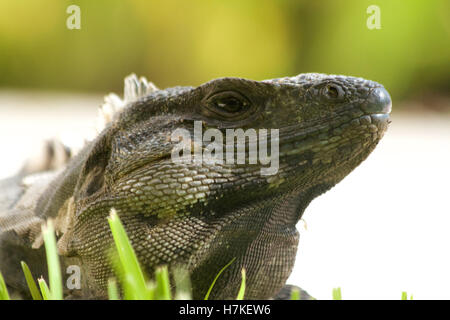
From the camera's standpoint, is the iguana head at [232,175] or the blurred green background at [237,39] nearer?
the iguana head at [232,175]

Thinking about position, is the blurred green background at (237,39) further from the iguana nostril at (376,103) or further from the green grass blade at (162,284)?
the green grass blade at (162,284)

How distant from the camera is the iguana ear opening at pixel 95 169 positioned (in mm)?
3590

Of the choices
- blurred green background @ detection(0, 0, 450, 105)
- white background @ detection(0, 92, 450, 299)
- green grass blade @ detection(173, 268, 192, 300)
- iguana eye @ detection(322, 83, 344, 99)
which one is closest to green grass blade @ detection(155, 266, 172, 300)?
green grass blade @ detection(173, 268, 192, 300)

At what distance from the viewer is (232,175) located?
3.26 metres

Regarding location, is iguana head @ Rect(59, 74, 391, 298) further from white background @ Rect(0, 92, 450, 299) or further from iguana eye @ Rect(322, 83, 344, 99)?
white background @ Rect(0, 92, 450, 299)

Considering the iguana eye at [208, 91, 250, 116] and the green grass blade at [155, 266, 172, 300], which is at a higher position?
Answer: the iguana eye at [208, 91, 250, 116]

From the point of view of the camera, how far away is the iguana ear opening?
3.59m

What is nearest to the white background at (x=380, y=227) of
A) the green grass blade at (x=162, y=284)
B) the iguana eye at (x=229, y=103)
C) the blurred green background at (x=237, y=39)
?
the iguana eye at (x=229, y=103)

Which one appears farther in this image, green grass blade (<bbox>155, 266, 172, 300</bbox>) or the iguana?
the iguana

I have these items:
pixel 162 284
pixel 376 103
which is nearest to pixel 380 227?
pixel 376 103

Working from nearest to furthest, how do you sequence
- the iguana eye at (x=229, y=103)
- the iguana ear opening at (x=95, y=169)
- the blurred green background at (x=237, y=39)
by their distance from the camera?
1. the iguana eye at (x=229, y=103)
2. the iguana ear opening at (x=95, y=169)
3. the blurred green background at (x=237, y=39)

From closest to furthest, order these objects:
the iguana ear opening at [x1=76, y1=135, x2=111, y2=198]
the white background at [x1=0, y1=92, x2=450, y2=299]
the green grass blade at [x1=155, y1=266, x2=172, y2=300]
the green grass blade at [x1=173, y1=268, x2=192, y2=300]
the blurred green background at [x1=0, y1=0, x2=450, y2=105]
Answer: the green grass blade at [x1=155, y1=266, x2=172, y2=300] < the green grass blade at [x1=173, y1=268, x2=192, y2=300] < the iguana ear opening at [x1=76, y1=135, x2=111, y2=198] < the white background at [x1=0, y1=92, x2=450, y2=299] < the blurred green background at [x1=0, y1=0, x2=450, y2=105]

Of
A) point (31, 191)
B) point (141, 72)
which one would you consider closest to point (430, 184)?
point (31, 191)

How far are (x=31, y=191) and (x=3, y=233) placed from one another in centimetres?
66
